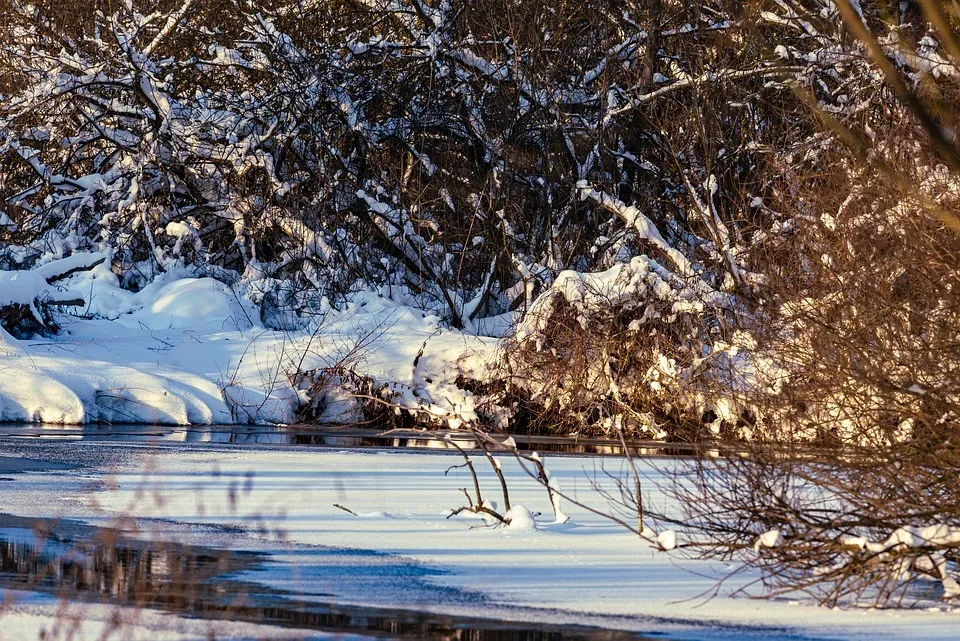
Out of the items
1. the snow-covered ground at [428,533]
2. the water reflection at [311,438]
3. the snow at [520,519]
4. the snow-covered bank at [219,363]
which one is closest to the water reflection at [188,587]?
the snow-covered ground at [428,533]

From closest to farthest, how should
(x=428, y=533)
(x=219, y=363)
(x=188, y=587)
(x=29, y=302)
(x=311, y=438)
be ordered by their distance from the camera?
1. (x=188, y=587)
2. (x=428, y=533)
3. (x=311, y=438)
4. (x=219, y=363)
5. (x=29, y=302)

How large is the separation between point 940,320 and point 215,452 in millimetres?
7210

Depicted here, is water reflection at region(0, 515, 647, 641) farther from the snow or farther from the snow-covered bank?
Answer: the snow-covered bank

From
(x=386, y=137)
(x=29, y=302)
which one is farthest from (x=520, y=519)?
(x=386, y=137)

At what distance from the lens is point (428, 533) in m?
7.41

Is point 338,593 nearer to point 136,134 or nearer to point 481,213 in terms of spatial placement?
point 481,213

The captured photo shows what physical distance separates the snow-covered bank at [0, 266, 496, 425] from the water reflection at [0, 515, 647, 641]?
7.60 meters

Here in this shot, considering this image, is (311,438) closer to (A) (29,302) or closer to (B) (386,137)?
(A) (29,302)

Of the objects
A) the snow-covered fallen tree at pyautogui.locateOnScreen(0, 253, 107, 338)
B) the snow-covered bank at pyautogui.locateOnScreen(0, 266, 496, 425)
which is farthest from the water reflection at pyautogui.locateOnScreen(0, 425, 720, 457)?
the snow-covered fallen tree at pyautogui.locateOnScreen(0, 253, 107, 338)

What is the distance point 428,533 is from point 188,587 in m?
2.06

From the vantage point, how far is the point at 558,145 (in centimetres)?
2069

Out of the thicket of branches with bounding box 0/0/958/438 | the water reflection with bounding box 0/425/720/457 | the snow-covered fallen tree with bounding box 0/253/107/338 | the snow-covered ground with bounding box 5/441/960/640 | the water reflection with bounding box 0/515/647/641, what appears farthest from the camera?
the thicket of branches with bounding box 0/0/958/438

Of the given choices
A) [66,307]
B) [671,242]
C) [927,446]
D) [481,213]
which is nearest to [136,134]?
[66,307]

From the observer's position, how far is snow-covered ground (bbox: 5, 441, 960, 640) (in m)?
5.31
